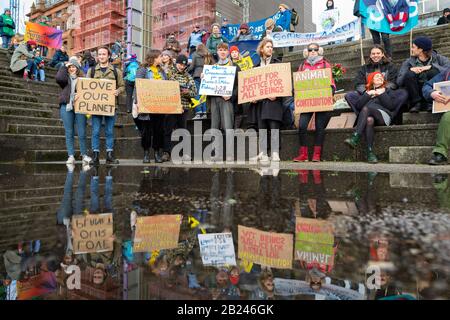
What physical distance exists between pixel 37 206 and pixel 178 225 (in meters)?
1.18

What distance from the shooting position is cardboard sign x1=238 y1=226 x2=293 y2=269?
1266mm

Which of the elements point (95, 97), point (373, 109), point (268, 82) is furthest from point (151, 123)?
point (373, 109)

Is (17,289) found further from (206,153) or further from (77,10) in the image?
(77,10)

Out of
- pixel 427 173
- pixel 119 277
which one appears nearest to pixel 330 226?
pixel 119 277

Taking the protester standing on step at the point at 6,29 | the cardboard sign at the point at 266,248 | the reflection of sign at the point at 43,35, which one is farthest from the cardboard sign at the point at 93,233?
the reflection of sign at the point at 43,35

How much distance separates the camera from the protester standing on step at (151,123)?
6.82 metres

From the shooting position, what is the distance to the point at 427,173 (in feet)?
13.0

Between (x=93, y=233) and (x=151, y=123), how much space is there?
542 cm

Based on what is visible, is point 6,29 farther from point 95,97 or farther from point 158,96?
point 158,96

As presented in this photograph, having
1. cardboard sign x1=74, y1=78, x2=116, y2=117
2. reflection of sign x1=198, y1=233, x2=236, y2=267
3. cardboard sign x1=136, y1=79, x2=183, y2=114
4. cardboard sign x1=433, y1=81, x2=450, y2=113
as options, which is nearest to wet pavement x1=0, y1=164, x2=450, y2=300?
reflection of sign x1=198, y1=233, x2=236, y2=267

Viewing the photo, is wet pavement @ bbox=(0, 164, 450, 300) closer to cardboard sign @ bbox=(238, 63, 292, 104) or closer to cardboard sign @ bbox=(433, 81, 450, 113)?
cardboard sign @ bbox=(433, 81, 450, 113)

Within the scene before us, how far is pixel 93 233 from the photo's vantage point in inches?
66.1

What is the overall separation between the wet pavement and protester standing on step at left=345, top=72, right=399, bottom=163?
2.90 metres

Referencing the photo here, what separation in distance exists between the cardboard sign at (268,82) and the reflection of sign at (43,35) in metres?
13.2
